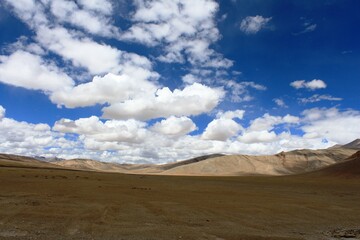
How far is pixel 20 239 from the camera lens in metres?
11.1

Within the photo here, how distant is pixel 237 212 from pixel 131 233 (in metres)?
8.25

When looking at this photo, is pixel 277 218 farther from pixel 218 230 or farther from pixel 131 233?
pixel 131 233

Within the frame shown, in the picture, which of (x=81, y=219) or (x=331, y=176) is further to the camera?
(x=331, y=176)

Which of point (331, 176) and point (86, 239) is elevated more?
point (331, 176)

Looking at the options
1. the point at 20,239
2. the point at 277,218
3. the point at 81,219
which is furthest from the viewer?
the point at 277,218

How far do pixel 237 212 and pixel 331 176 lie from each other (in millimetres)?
84153

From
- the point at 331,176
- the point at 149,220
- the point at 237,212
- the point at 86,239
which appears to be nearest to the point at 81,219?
the point at 149,220

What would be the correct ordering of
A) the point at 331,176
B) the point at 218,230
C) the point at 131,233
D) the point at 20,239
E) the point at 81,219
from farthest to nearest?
the point at 331,176, the point at 81,219, the point at 218,230, the point at 131,233, the point at 20,239

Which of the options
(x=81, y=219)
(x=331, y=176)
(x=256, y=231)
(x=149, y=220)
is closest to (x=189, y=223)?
(x=149, y=220)

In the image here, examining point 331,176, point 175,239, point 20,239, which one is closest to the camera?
point 20,239

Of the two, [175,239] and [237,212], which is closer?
[175,239]

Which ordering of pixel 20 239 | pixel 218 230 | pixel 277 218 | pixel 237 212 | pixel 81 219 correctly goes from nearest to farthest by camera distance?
pixel 20 239, pixel 218 230, pixel 81 219, pixel 277 218, pixel 237 212

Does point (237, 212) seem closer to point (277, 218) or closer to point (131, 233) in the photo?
point (277, 218)

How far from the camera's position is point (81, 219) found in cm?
1538
